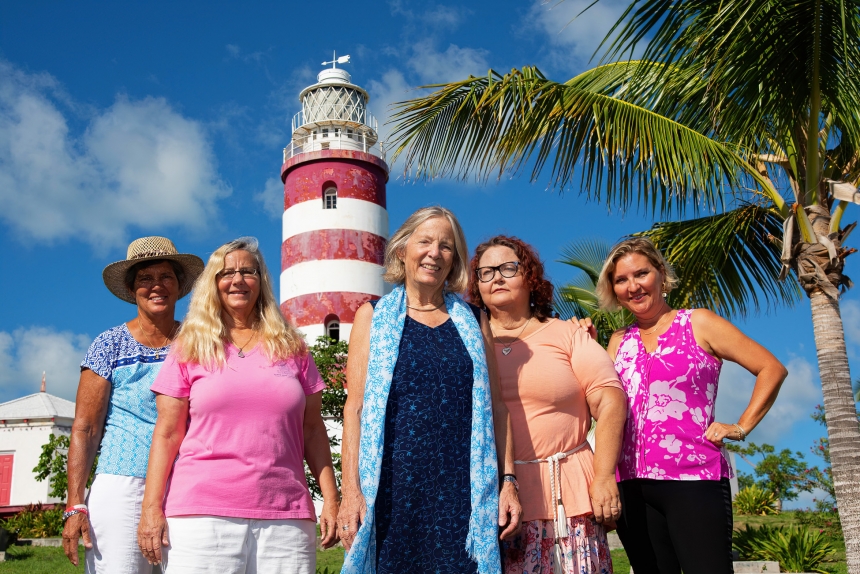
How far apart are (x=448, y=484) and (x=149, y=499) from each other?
1.10m

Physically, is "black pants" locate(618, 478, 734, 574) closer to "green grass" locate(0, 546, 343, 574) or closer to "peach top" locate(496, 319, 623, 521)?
"peach top" locate(496, 319, 623, 521)

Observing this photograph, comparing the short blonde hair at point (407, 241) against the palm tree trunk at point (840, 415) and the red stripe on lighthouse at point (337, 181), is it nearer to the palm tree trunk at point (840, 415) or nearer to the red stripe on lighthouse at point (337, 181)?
the palm tree trunk at point (840, 415)

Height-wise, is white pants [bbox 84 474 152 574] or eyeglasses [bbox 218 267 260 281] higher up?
eyeglasses [bbox 218 267 260 281]

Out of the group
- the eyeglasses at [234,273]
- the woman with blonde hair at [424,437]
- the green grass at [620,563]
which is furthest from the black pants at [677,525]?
the green grass at [620,563]

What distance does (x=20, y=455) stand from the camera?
24344mm

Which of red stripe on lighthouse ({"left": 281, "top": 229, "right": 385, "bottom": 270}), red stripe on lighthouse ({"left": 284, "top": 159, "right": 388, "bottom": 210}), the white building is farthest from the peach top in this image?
the white building

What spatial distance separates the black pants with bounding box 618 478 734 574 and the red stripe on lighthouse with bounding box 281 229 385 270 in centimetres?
1758

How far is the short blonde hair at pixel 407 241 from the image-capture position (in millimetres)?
3127

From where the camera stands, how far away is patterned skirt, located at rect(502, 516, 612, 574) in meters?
2.90

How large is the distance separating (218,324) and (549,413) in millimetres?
1325

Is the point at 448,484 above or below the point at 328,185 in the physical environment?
below

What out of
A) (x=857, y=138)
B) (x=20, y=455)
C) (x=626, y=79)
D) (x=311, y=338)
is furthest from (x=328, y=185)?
(x=857, y=138)

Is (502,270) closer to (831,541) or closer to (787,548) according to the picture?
(787,548)

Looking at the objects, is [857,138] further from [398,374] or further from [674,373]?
[398,374]
